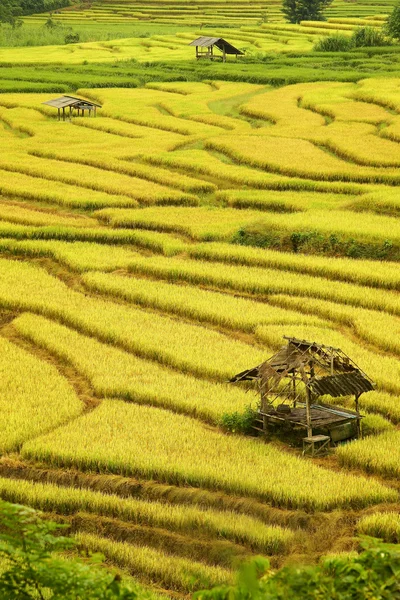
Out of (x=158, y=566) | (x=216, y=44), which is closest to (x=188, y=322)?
(x=158, y=566)

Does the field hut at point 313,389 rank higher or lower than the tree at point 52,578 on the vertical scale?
lower

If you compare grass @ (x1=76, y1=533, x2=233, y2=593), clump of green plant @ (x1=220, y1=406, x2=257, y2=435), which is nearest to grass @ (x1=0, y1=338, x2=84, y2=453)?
clump of green plant @ (x1=220, y1=406, x2=257, y2=435)

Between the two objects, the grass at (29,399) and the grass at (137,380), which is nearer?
the grass at (29,399)

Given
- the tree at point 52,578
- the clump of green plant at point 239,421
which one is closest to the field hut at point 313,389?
the clump of green plant at point 239,421

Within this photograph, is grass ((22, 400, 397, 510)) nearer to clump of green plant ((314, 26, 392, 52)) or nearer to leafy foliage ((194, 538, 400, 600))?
leafy foliage ((194, 538, 400, 600))

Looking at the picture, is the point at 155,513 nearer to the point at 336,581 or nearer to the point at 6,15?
the point at 336,581

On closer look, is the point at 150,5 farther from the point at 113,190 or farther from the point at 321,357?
the point at 321,357

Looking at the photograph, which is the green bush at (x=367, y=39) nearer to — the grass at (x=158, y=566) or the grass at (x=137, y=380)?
the grass at (x=137, y=380)
